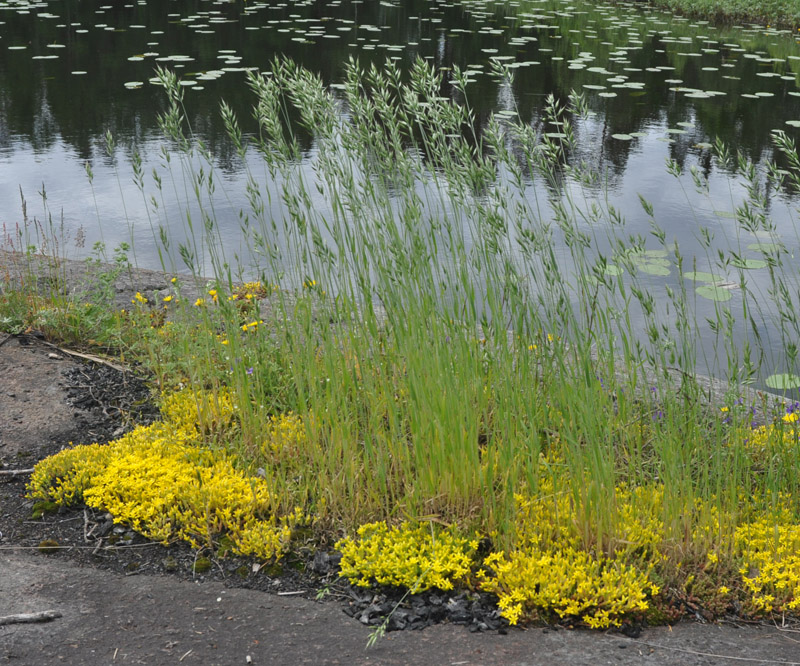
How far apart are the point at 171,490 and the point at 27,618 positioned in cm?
66

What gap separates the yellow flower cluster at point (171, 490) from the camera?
8.84ft

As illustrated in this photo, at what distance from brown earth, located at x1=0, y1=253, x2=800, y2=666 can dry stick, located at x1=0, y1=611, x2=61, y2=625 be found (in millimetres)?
14

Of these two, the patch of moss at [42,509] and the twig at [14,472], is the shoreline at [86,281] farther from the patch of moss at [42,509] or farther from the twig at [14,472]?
the patch of moss at [42,509]

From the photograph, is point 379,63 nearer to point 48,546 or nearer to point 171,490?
point 171,490

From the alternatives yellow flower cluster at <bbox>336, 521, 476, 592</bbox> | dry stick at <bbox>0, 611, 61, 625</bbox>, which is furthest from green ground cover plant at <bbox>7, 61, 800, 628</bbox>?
dry stick at <bbox>0, 611, 61, 625</bbox>

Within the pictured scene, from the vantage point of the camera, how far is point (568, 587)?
233cm

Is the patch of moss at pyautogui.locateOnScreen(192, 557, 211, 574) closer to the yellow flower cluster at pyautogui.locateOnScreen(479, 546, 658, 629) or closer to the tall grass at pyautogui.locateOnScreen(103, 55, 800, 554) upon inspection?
the tall grass at pyautogui.locateOnScreen(103, 55, 800, 554)

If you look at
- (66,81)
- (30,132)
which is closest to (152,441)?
(30,132)

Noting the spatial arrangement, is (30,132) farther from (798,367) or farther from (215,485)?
(798,367)

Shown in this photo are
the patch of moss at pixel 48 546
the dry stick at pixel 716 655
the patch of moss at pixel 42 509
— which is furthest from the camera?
the patch of moss at pixel 42 509

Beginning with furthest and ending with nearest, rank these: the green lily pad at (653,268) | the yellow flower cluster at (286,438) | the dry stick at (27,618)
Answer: the green lily pad at (653,268)
the yellow flower cluster at (286,438)
the dry stick at (27,618)

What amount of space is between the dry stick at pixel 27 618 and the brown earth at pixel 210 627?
0.05 ft

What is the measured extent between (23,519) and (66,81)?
876 centimetres

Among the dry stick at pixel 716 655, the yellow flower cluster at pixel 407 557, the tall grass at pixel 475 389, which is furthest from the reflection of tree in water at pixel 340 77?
the dry stick at pixel 716 655
